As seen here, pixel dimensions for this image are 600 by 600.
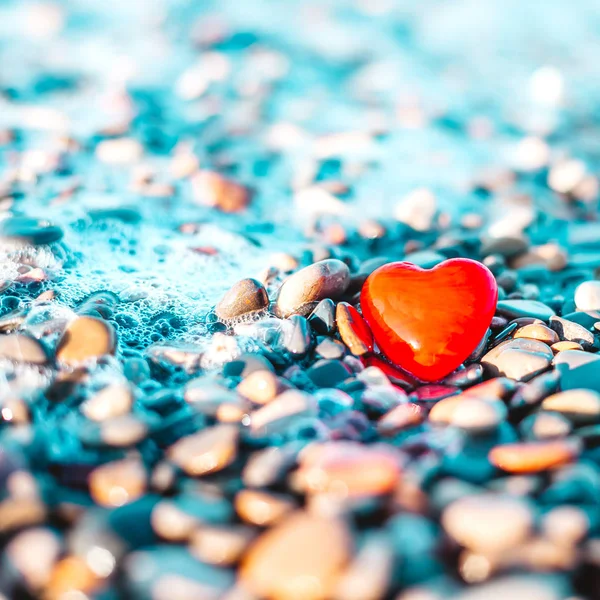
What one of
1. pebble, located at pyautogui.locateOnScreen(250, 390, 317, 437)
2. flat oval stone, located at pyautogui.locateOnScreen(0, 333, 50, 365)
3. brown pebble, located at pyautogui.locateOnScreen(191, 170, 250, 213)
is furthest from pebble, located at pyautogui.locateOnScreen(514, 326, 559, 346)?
brown pebble, located at pyautogui.locateOnScreen(191, 170, 250, 213)

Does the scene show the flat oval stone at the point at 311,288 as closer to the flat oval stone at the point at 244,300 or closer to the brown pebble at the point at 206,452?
the flat oval stone at the point at 244,300

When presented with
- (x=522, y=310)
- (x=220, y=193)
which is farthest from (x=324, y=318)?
(x=220, y=193)

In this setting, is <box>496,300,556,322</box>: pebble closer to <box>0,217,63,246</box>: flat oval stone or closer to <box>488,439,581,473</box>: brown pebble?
<box>488,439,581,473</box>: brown pebble

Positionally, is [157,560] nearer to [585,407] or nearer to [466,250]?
[585,407]

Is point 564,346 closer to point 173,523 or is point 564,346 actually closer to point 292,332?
point 292,332

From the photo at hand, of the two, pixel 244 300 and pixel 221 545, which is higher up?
pixel 221 545

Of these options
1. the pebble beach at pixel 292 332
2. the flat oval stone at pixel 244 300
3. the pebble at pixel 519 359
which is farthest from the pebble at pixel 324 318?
the pebble at pixel 519 359
